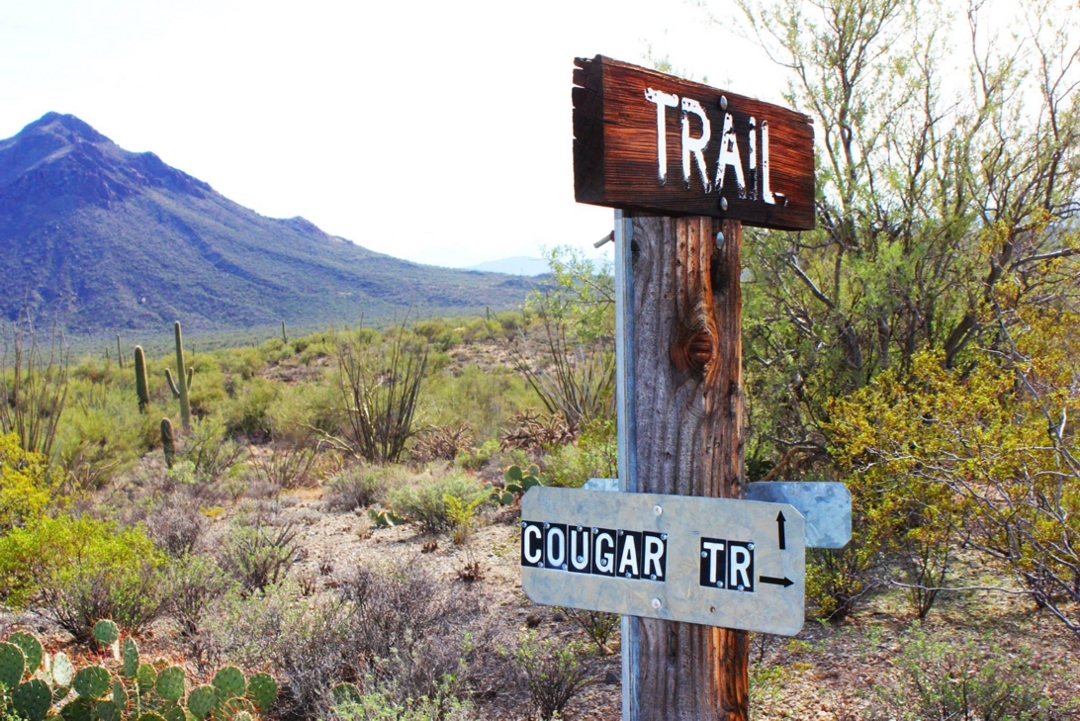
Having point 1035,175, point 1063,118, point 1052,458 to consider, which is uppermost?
point 1063,118

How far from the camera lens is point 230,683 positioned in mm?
3809

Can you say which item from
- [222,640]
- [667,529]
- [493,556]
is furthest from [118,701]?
[493,556]

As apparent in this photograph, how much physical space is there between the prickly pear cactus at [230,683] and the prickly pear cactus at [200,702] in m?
0.08

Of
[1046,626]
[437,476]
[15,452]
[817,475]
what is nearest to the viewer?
[1046,626]

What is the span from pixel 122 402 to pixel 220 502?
8420 millimetres

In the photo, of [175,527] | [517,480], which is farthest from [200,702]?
[517,480]

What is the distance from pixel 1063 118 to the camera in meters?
6.58

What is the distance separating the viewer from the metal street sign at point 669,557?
5.91 ft

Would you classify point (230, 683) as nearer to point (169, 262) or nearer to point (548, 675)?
point (548, 675)

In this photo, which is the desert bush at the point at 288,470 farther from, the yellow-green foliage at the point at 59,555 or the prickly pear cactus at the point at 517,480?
the yellow-green foliage at the point at 59,555

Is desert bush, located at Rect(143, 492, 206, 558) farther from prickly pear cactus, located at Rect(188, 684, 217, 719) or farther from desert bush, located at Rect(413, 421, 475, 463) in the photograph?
desert bush, located at Rect(413, 421, 475, 463)

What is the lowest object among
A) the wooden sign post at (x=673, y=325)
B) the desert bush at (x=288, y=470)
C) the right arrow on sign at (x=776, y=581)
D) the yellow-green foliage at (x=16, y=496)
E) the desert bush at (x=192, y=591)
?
the desert bush at (x=288, y=470)

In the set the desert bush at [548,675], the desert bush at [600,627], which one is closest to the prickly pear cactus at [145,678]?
the desert bush at [548,675]

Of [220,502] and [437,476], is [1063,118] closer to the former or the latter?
[437,476]
